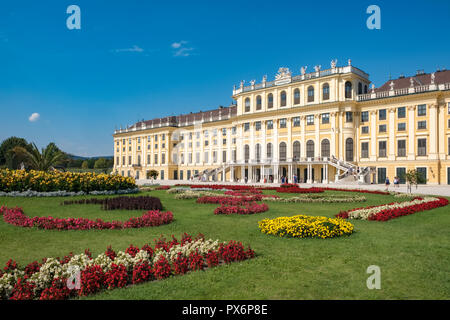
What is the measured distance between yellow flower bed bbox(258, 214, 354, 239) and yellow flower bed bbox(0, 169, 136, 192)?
1513cm

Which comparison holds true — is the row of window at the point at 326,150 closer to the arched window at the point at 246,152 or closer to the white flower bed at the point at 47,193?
→ the arched window at the point at 246,152

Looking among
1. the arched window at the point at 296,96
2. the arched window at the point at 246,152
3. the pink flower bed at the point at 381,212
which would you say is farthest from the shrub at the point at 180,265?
the arched window at the point at 246,152

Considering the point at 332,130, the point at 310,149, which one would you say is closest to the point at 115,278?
the point at 332,130

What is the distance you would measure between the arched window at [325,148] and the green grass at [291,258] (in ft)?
120

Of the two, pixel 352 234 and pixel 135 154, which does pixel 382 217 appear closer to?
pixel 352 234

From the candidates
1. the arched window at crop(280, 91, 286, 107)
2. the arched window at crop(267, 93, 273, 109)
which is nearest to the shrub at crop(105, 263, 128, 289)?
the arched window at crop(280, 91, 286, 107)

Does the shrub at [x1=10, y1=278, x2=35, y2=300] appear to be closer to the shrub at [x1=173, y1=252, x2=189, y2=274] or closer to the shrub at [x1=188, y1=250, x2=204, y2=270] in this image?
the shrub at [x1=173, y1=252, x2=189, y2=274]

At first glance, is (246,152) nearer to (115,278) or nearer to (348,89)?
(348,89)

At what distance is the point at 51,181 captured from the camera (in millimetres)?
20031

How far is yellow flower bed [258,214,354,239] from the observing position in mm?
9180

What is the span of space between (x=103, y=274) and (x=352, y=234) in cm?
704

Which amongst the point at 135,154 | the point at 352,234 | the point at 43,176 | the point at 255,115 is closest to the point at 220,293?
the point at 352,234

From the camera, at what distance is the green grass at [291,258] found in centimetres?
527

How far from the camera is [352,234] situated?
969 centimetres
